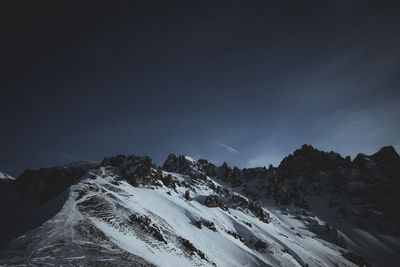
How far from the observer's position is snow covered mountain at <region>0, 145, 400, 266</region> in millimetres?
15555

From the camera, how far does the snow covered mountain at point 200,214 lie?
15.6 m

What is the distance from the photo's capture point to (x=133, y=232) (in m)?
20.8

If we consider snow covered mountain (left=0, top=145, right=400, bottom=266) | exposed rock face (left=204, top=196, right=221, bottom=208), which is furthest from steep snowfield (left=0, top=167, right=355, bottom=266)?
exposed rock face (left=204, top=196, right=221, bottom=208)

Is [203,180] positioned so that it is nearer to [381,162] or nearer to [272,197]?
[272,197]

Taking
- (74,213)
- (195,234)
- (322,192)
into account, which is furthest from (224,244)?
(322,192)

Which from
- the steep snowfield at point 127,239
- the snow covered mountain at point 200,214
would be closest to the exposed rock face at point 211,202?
the snow covered mountain at point 200,214

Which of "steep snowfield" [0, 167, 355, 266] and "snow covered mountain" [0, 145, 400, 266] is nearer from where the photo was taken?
"steep snowfield" [0, 167, 355, 266]

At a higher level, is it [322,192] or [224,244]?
[322,192]

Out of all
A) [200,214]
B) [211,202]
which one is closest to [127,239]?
[200,214]

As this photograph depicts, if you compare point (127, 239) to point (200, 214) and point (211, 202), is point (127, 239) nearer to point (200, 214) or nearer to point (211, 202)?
point (200, 214)

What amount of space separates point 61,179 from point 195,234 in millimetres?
46458

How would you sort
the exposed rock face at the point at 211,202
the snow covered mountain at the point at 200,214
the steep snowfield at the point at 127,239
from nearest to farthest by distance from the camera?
the steep snowfield at the point at 127,239 < the snow covered mountain at the point at 200,214 < the exposed rock face at the point at 211,202

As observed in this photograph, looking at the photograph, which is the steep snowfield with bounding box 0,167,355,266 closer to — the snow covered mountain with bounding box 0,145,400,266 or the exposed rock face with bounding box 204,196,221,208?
the snow covered mountain with bounding box 0,145,400,266

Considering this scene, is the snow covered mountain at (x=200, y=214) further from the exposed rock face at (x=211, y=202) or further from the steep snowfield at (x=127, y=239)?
the exposed rock face at (x=211, y=202)
